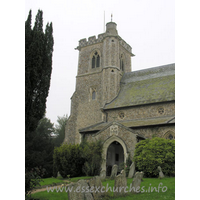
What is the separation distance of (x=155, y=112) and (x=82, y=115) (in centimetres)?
898

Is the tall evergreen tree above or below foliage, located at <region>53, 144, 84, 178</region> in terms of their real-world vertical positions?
above

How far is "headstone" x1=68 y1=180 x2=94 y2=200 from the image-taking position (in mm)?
7445

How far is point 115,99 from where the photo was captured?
24.8 meters

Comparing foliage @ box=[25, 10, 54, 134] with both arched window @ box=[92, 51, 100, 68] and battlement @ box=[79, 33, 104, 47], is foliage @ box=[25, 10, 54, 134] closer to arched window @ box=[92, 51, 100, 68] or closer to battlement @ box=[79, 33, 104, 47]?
arched window @ box=[92, 51, 100, 68]

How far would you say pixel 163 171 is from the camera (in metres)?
14.1

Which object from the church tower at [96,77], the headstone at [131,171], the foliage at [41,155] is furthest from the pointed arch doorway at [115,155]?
the foliage at [41,155]

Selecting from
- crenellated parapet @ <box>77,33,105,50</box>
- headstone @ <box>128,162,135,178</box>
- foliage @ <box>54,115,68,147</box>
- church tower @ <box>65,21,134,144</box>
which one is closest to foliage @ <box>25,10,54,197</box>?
headstone @ <box>128,162,135,178</box>

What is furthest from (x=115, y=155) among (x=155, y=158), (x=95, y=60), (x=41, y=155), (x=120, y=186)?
(x=95, y=60)

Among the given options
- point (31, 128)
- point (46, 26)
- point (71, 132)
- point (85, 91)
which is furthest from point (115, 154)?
point (46, 26)

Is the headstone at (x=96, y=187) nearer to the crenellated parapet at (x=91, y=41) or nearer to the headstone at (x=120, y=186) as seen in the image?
the headstone at (x=120, y=186)

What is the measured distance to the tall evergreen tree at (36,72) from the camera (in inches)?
430

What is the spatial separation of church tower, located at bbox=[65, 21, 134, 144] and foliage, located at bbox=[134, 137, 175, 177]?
30.6 feet

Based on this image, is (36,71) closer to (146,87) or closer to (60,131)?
(146,87)

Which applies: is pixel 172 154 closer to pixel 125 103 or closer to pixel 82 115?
pixel 125 103
